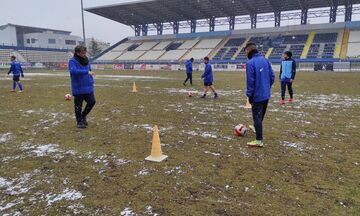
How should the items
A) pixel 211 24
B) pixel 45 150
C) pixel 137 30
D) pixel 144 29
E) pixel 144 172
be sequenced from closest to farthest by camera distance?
pixel 144 172
pixel 45 150
pixel 211 24
pixel 144 29
pixel 137 30

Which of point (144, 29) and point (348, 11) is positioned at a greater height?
point (144, 29)

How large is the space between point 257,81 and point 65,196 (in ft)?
13.1

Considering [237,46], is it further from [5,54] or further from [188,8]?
[5,54]

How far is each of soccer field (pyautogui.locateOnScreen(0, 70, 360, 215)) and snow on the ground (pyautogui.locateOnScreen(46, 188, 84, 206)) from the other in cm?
1

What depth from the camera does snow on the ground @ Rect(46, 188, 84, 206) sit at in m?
3.75

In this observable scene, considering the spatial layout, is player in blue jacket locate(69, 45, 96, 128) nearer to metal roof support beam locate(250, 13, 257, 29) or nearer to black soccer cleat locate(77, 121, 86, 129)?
black soccer cleat locate(77, 121, 86, 129)

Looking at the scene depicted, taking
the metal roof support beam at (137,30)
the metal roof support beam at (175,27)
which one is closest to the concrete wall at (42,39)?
the metal roof support beam at (137,30)

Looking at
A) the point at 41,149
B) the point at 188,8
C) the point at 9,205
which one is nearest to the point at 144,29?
the point at 188,8

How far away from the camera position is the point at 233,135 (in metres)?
6.92

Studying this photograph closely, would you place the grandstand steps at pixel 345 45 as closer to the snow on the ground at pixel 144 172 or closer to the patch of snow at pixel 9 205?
the snow on the ground at pixel 144 172

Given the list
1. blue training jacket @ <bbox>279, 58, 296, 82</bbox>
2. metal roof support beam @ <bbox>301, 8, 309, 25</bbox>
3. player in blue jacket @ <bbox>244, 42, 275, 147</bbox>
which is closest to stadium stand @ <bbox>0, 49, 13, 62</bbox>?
metal roof support beam @ <bbox>301, 8, 309, 25</bbox>

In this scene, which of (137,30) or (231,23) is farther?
(137,30)

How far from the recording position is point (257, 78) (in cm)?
572

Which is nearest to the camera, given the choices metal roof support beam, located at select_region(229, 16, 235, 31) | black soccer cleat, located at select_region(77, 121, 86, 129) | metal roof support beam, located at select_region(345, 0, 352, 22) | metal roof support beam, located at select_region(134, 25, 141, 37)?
black soccer cleat, located at select_region(77, 121, 86, 129)
